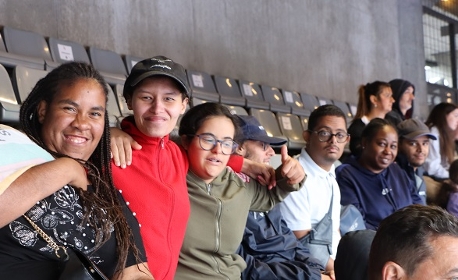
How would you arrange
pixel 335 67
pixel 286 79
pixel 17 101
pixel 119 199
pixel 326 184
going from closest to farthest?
pixel 119 199 < pixel 326 184 < pixel 17 101 < pixel 286 79 < pixel 335 67

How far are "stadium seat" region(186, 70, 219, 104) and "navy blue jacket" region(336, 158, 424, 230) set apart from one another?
228cm

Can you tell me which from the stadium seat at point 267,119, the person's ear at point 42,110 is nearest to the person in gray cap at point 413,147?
the stadium seat at point 267,119

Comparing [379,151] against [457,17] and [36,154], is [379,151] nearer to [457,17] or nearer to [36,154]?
[36,154]

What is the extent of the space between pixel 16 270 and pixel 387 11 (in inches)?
381

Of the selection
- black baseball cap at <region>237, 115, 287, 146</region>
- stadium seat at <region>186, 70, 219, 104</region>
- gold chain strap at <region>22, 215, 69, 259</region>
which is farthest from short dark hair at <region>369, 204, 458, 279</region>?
stadium seat at <region>186, 70, 219, 104</region>

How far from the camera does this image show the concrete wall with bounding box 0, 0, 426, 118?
622 cm

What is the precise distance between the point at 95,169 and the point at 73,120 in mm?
145

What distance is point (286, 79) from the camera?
854cm

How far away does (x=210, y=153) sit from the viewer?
2.50 metres

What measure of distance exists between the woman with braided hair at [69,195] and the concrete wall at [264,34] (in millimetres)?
3929

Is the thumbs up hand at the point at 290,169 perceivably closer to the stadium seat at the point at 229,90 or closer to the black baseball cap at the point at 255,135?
the black baseball cap at the point at 255,135

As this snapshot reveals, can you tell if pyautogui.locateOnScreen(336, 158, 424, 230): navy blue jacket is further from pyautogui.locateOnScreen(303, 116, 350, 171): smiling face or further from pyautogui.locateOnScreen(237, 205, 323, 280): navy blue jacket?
pyautogui.locateOnScreen(237, 205, 323, 280): navy blue jacket

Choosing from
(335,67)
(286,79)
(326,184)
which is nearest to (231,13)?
(286,79)

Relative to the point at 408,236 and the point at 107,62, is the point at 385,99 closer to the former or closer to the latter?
the point at 107,62
